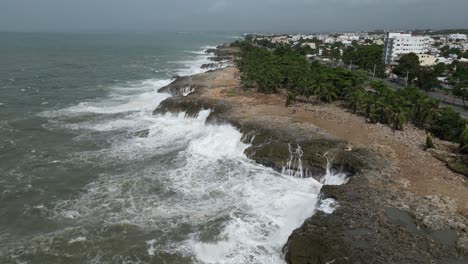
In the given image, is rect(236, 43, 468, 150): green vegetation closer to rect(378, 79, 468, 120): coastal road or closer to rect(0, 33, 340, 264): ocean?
rect(378, 79, 468, 120): coastal road

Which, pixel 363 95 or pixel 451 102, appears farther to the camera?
pixel 451 102

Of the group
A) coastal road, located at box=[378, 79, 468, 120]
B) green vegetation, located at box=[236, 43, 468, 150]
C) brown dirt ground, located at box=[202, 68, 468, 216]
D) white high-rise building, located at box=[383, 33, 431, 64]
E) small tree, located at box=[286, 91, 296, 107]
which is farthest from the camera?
white high-rise building, located at box=[383, 33, 431, 64]

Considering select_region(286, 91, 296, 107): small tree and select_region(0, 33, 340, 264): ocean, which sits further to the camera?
select_region(286, 91, 296, 107): small tree

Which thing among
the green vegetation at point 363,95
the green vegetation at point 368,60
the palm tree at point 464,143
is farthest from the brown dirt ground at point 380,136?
the green vegetation at point 368,60

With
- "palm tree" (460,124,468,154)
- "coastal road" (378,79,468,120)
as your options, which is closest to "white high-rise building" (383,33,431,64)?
"coastal road" (378,79,468,120)

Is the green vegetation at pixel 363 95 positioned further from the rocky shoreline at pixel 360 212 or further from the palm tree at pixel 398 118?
the rocky shoreline at pixel 360 212

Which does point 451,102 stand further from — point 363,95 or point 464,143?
point 464,143

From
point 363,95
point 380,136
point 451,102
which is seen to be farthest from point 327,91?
point 451,102
